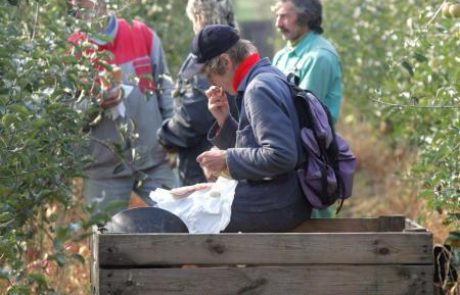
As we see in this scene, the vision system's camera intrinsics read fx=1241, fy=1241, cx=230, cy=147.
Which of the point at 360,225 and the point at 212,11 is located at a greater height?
the point at 212,11

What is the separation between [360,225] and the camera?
18.2 ft

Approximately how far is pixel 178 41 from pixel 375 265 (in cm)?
612

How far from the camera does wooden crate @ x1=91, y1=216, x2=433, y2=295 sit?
15.4 feet

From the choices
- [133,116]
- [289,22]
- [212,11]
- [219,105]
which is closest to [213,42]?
[219,105]

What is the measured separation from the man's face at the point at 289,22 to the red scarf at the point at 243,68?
146cm

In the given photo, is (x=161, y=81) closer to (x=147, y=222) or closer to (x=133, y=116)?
(x=133, y=116)

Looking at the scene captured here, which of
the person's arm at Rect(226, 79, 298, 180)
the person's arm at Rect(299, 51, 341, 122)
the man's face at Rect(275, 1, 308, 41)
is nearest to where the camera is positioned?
the person's arm at Rect(226, 79, 298, 180)

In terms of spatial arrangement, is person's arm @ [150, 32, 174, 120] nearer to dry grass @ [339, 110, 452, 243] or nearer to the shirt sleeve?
the shirt sleeve

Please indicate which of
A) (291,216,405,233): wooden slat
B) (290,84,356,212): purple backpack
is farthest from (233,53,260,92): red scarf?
(291,216,405,233): wooden slat

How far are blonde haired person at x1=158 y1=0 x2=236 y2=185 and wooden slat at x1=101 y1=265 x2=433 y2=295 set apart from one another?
6.18ft

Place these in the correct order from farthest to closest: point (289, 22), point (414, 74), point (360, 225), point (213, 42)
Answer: point (414, 74)
point (289, 22)
point (360, 225)
point (213, 42)

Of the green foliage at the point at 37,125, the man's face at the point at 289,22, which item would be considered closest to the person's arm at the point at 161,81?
the green foliage at the point at 37,125

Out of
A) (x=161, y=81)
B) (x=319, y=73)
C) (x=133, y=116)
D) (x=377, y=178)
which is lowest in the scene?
(x=377, y=178)

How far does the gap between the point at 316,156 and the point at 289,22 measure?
1.71m
